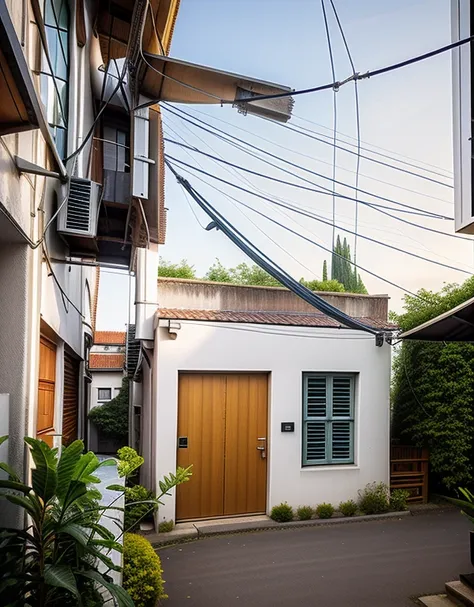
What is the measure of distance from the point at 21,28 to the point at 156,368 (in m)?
5.36

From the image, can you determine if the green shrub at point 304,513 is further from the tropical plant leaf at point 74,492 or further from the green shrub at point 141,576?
the tropical plant leaf at point 74,492

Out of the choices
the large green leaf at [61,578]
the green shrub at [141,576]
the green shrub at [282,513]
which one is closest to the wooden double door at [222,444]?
the green shrub at [282,513]

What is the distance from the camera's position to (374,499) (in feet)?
27.0

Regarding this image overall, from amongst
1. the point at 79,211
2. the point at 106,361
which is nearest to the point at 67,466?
the point at 79,211

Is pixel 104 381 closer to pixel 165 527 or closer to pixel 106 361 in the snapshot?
pixel 106 361

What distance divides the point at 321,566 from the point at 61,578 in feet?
14.2

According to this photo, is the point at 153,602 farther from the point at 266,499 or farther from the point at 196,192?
the point at 196,192

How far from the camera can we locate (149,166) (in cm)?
624

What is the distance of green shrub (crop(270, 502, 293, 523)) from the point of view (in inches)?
306

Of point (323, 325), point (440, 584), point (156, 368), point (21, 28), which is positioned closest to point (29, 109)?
point (21, 28)

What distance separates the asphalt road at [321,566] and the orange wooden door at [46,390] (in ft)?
7.41

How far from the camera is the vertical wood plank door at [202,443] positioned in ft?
25.5

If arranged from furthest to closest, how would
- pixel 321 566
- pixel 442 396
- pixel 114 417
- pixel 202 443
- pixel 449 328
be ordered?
pixel 114 417 < pixel 442 396 < pixel 202 443 < pixel 449 328 < pixel 321 566

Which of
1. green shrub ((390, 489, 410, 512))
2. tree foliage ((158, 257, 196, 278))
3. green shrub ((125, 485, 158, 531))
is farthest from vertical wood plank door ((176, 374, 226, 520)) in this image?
tree foliage ((158, 257, 196, 278))
